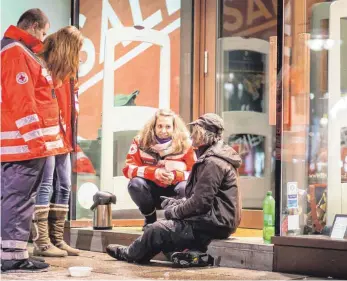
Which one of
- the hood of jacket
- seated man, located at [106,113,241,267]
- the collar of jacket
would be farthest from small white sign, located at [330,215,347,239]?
the collar of jacket

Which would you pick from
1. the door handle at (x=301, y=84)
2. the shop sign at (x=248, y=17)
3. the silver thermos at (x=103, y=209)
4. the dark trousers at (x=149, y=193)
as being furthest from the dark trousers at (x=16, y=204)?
the shop sign at (x=248, y=17)

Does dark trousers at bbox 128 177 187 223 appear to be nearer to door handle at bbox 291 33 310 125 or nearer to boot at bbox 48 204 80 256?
boot at bbox 48 204 80 256

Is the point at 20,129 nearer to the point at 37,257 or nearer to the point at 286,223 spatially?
the point at 37,257

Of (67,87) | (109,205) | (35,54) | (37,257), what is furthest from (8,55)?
(109,205)

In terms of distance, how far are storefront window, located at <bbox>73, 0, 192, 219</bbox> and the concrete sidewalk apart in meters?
1.60

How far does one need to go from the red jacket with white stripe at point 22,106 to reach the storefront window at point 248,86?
9.42 feet

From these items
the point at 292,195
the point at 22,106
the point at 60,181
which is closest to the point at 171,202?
the point at 292,195

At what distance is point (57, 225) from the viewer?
6.29m

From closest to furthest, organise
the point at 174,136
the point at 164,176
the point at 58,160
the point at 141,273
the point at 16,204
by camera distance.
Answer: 1. the point at 16,204
2. the point at 141,273
3. the point at 58,160
4. the point at 164,176
5. the point at 174,136

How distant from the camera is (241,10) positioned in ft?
25.8

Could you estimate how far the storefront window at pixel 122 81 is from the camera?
7.52 m

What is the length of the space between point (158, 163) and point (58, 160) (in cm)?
91

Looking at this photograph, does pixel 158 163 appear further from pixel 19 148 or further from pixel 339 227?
pixel 339 227

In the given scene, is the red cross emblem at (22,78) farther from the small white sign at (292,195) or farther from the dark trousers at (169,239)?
the small white sign at (292,195)
